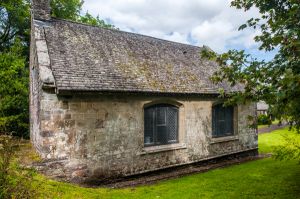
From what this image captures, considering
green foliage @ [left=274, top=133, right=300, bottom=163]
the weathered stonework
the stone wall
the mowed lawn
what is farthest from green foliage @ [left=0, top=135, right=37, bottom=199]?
green foliage @ [left=274, top=133, right=300, bottom=163]

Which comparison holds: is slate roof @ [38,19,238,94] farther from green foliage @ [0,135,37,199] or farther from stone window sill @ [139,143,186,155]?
green foliage @ [0,135,37,199]

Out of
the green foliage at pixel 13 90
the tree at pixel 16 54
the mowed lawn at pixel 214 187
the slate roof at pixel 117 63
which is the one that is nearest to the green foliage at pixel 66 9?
the tree at pixel 16 54

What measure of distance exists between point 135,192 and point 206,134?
6.55m

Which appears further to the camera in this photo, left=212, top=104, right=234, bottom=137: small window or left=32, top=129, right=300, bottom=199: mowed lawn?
left=212, top=104, right=234, bottom=137: small window

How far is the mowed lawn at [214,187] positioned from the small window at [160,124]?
2.17 meters

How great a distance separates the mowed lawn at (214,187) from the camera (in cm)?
Answer: 798

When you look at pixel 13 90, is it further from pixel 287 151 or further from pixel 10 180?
pixel 287 151

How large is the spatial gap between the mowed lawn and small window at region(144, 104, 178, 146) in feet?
7.13

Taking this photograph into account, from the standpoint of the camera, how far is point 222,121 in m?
15.5

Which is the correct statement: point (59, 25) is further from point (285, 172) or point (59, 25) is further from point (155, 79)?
point (285, 172)

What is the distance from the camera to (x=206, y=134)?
556 inches

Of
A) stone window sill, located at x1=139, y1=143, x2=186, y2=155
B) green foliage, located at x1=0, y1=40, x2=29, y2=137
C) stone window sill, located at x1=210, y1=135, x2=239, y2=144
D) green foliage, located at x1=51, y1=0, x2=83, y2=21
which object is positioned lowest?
stone window sill, located at x1=139, y1=143, x2=186, y2=155

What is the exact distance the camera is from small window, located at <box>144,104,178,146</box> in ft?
39.3

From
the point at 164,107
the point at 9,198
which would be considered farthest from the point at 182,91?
the point at 9,198
